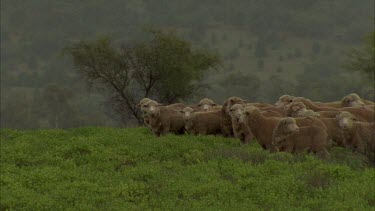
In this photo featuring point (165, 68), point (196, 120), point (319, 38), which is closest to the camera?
point (196, 120)

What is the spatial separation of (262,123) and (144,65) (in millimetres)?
18120

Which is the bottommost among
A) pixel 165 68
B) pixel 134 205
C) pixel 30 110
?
→ pixel 30 110

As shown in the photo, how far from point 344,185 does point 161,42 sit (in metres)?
22.8

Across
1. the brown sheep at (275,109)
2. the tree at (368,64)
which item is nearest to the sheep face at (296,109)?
the brown sheep at (275,109)

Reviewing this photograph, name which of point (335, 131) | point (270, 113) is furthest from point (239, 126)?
point (335, 131)

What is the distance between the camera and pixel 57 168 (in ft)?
50.9

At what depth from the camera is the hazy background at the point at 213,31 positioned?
143500mm

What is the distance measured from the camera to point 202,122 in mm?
21094

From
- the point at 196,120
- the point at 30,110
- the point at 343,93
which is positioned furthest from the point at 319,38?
the point at 196,120

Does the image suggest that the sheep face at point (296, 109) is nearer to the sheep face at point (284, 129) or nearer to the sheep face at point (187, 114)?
the sheep face at point (284, 129)

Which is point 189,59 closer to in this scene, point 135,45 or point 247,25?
point 135,45

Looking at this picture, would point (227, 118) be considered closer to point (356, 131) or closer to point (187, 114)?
point (187, 114)

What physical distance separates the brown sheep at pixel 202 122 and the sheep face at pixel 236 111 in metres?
1.80

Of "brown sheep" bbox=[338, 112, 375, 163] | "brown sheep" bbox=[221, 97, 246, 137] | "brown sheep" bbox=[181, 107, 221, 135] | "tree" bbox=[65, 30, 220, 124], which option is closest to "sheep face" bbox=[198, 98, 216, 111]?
"brown sheep" bbox=[181, 107, 221, 135]
